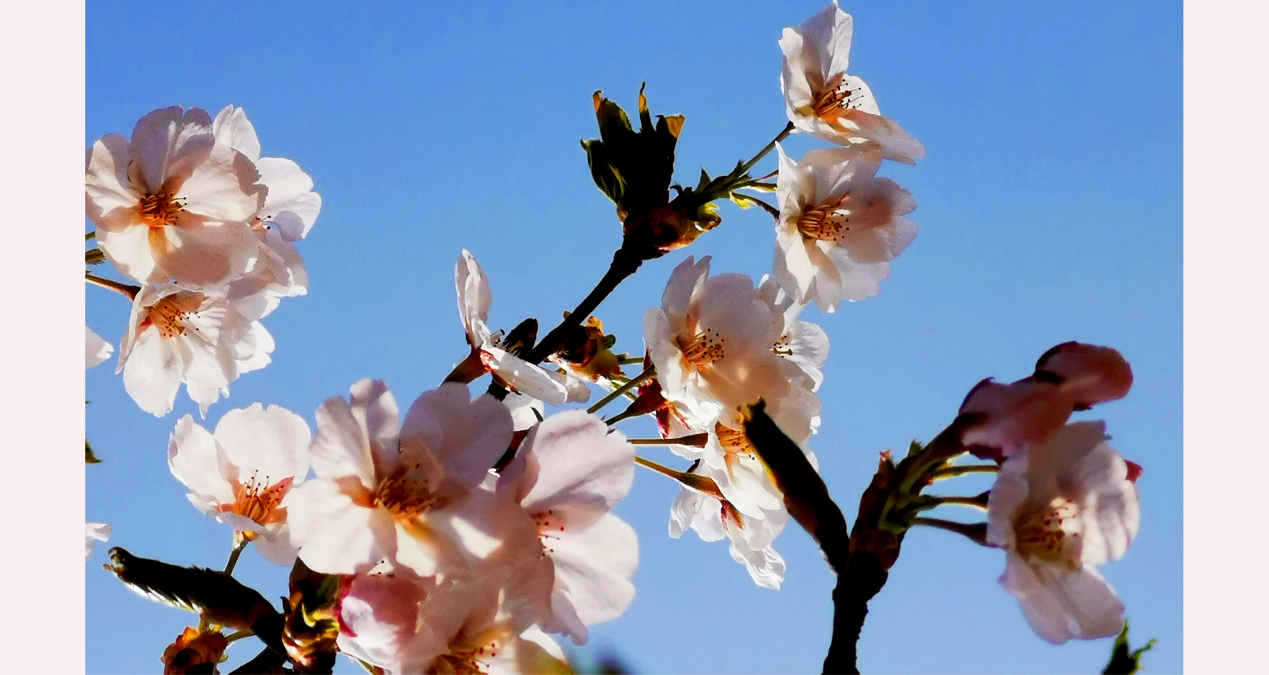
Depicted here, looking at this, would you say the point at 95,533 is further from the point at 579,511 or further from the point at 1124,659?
the point at 1124,659

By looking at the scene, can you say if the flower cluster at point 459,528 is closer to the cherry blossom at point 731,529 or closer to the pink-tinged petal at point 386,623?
the pink-tinged petal at point 386,623

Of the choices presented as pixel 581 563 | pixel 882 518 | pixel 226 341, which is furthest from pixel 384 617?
pixel 226 341

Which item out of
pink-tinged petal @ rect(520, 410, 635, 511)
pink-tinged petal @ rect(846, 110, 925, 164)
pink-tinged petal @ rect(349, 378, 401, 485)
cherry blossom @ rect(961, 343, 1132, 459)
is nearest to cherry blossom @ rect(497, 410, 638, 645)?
pink-tinged petal @ rect(520, 410, 635, 511)

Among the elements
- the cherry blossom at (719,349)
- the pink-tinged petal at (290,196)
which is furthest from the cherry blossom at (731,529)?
the pink-tinged petal at (290,196)

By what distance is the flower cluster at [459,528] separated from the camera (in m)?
0.91

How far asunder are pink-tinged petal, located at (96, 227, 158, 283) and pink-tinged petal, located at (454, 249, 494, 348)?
1.20ft

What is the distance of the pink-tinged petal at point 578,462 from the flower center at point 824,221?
22.4 inches

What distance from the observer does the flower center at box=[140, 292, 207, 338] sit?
1382 millimetres

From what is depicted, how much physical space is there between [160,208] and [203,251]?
72 millimetres

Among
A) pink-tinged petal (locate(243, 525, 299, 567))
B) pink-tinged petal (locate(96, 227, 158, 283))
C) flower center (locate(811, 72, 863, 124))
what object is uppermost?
flower center (locate(811, 72, 863, 124))

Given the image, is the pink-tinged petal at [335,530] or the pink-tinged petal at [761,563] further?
the pink-tinged petal at [761,563]

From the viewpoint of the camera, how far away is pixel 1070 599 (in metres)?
0.79

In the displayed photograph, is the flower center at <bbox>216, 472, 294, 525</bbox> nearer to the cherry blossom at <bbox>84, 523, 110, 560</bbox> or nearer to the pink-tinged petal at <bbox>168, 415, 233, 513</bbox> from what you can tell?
the pink-tinged petal at <bbox>168, 415, 233, 513</bbox>
